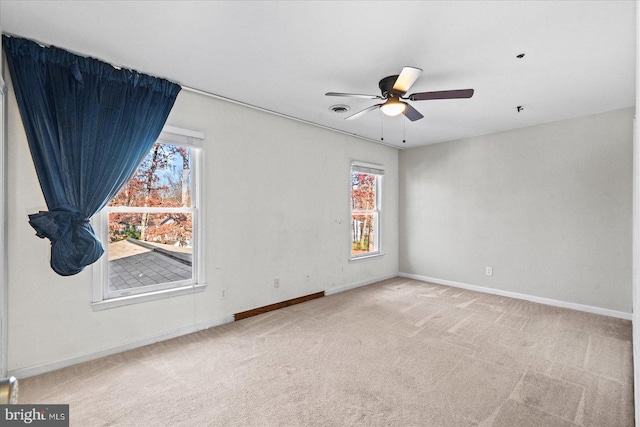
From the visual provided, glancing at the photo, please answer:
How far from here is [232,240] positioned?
3586 millimetres

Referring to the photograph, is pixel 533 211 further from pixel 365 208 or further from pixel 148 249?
pixel 148 249

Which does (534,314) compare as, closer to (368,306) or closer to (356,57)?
(368,306)

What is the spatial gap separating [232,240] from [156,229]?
31.7 inches

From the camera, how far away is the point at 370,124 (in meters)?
4.43

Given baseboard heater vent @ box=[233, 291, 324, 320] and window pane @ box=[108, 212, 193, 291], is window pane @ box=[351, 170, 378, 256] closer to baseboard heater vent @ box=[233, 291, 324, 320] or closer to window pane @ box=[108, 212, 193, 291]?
baseboard heater vent @ box=[233, 291, 324, 320]

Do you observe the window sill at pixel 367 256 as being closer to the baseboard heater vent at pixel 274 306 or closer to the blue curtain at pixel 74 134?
the baseboard heater vent at pixel 274 306

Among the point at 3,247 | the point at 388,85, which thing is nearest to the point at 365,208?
the point at 388,85

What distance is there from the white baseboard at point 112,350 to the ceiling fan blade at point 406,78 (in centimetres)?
299

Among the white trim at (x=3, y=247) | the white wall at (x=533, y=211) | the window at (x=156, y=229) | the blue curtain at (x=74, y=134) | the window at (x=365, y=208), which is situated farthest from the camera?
the window at (x=365, y=208)

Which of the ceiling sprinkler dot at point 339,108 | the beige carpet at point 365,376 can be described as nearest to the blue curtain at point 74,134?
the beige carpet at point 365,376

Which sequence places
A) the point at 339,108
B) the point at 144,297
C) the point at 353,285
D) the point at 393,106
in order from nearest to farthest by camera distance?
the point at 393,106 < the point at 144,297 < the point at 339,108 < the point at 353,285

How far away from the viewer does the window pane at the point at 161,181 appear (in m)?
2.98

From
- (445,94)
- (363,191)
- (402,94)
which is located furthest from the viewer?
→ (363,191)

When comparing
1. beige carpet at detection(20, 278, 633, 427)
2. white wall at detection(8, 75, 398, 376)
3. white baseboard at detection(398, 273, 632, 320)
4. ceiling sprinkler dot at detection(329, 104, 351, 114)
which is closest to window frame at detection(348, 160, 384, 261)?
white wall at detection(8, 75, 398, 376)
